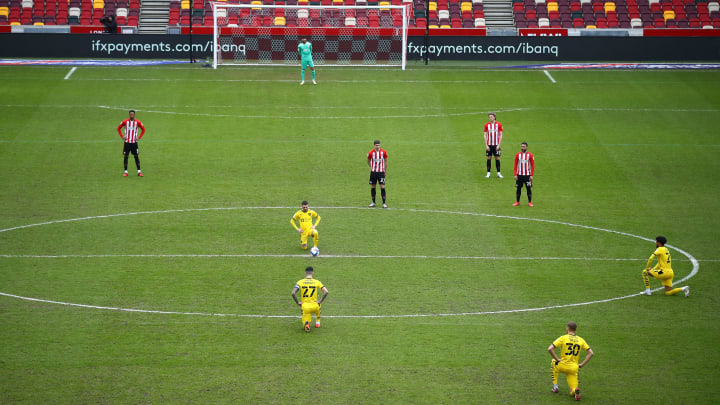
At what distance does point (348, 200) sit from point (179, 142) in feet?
31.6

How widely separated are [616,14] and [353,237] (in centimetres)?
3514

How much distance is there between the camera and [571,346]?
1453 centimetres

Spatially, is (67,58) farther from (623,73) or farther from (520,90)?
(623,73)

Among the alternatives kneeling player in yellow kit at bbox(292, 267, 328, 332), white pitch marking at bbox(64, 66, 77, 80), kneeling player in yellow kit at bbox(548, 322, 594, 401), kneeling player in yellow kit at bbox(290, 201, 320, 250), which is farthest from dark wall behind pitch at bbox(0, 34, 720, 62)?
kneeling player in yellow kit at bbox(548, 322, 594, 401)

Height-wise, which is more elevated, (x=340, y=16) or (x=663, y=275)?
(x=340, y=16)

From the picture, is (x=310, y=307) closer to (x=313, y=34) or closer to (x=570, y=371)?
(x=570, y=371)

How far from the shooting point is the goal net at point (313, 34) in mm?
44406

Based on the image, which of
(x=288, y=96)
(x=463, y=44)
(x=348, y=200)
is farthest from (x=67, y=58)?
(x=348, y=200)

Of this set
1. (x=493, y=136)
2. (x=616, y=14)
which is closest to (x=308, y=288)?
(x=493, y=136)

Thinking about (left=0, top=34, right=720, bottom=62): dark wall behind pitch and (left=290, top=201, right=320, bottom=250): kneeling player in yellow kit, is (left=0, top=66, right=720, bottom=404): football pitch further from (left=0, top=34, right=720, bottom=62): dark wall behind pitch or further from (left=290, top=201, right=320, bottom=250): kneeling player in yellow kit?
(left=0, top=34, right=720, bottom=62): dark wall behind pitch

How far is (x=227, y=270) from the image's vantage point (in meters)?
21.2

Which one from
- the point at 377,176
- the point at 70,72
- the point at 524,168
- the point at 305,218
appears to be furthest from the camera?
the point at 70,72

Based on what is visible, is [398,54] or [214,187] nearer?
[214,187]

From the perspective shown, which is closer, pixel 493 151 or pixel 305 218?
pixel 305 218
